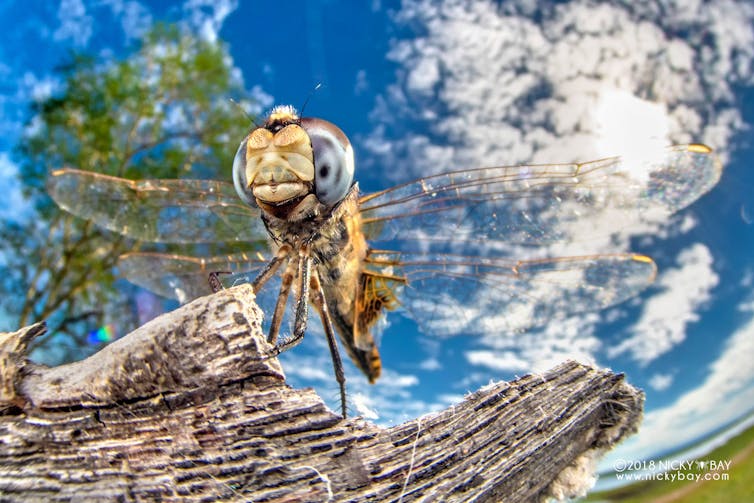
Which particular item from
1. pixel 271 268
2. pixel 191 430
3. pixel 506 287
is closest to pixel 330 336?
pixel 271 268

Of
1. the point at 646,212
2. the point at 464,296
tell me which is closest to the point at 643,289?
the point at 646,212

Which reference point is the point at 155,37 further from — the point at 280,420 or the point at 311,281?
the point at 280,420

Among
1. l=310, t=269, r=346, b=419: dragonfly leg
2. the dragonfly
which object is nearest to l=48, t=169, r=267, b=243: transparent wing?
the dragonfly

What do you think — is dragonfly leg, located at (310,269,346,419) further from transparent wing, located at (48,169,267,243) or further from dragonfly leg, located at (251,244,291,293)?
transparent wing, located at (48,169,267,243)

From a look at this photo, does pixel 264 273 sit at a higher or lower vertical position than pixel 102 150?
lower

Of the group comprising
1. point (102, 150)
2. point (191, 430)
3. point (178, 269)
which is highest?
point (102, 150)

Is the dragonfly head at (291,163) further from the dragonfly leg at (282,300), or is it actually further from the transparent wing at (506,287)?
the transparent wing at (506,287)

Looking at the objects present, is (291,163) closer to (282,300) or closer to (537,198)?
(282,300)
